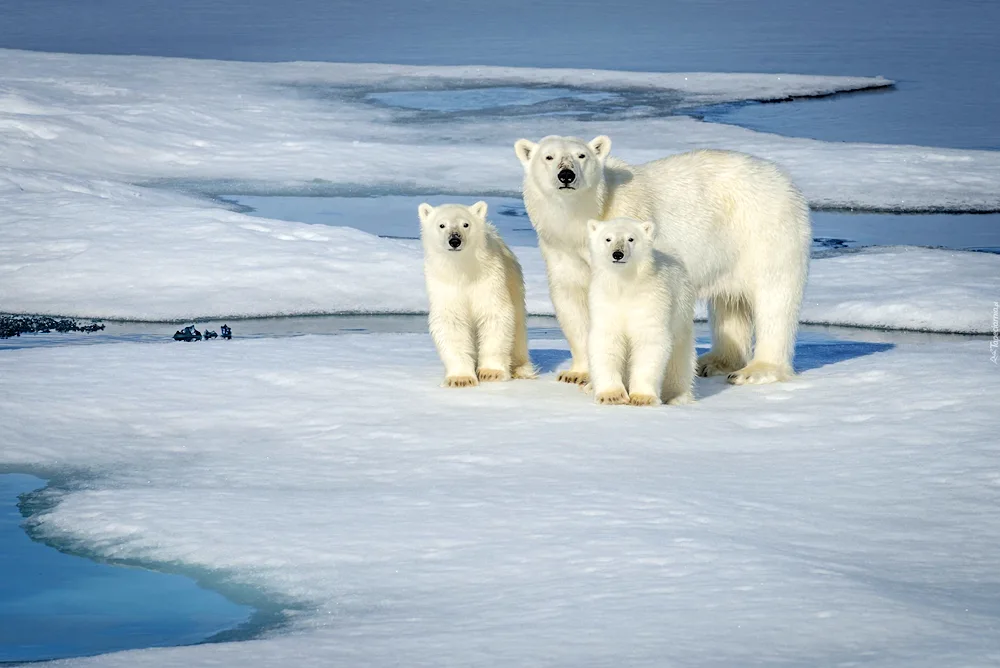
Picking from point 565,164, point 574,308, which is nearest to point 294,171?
point 574,308

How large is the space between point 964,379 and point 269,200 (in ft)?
23.1

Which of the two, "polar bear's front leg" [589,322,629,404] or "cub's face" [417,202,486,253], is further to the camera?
"cub's face" [417,202,486,253]

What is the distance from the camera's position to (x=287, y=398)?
5.79 metres

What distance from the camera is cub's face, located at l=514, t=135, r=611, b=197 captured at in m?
5.49

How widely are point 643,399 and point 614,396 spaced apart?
0.11 metres

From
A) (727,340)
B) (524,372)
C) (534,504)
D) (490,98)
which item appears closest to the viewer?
(534,504)

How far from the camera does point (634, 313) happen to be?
17.5 feet

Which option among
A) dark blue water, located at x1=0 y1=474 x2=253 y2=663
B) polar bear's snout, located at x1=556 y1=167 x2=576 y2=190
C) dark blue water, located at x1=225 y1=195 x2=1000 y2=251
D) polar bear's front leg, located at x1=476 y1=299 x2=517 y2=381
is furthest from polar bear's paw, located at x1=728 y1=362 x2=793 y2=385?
dark blue water, located at x1=225 y1=195 x2=1000 y2=251

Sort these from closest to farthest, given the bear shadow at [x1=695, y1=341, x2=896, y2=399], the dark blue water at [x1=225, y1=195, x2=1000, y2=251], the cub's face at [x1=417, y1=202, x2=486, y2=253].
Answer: the cub's face at [x1=417, y1=202, x2=486, y2=253], the bear shadow at [x1=695, y1=341, x2=896, y2=399], the dark blue water at [x1=225, y1=195, x2=1000, y2=251]

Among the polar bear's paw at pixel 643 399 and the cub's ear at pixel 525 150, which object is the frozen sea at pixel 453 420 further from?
the cub's ear at pixel 525 150

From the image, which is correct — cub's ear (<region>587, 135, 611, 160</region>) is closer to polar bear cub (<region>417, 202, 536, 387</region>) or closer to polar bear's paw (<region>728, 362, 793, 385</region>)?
polar bear cub (<region>417, 202, 536, 387</region>)

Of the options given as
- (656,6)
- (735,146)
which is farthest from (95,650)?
(656,6)

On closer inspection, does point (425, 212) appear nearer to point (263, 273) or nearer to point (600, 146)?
point (600, 146)

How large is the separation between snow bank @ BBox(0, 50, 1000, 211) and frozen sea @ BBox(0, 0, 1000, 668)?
0.06 metres
